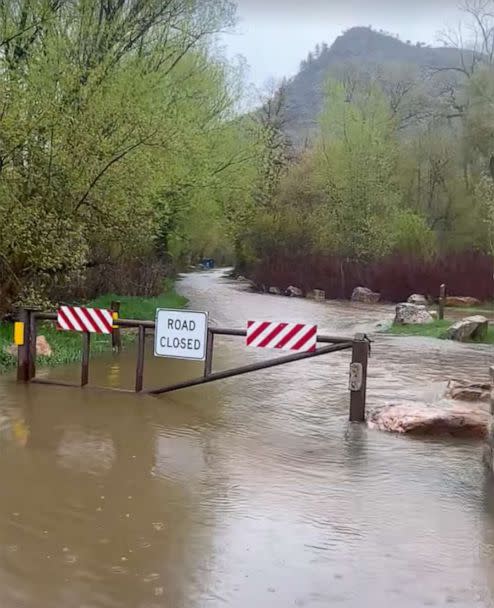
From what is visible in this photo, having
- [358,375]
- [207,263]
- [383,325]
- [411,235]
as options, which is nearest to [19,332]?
[358,375]

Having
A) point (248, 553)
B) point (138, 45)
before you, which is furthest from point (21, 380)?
point (138, 45)

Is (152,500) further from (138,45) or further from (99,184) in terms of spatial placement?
(138,45)

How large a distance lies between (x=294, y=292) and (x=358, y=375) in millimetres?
30447

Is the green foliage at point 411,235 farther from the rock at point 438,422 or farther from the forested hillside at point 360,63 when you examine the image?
the rock at point 438,422

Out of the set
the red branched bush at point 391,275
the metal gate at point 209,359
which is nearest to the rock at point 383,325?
the red branched bush at point 391,275

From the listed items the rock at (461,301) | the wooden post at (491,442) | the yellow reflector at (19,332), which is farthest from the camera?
the rock at (461,301)

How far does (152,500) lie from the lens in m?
6.32

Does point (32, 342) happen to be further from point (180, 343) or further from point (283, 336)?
point (283, 336)

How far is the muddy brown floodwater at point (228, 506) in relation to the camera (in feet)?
15.5

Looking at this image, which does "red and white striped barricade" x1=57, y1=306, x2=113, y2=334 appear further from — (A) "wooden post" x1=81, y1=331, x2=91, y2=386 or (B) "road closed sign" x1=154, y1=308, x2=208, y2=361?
(B) "road closed sign" x1=154, y1=308, x2=208, y2=361

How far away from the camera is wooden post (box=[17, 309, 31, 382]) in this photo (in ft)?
35.4

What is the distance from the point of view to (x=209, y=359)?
9.88 meters

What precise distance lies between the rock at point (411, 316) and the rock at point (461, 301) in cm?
928

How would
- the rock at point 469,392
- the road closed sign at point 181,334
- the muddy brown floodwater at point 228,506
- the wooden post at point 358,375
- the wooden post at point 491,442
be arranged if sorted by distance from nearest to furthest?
1. the muddy brown floodwater at point 228,506
2. the wooden post at point 491,442
3. the wooden post at point 358,375
4. the road closed sign at point 181,334
5. the rock at point 469,392
